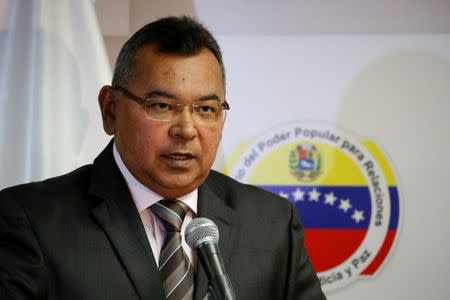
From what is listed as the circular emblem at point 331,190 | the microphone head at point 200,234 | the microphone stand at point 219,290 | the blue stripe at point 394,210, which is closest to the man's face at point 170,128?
the microphone head at point 200,234

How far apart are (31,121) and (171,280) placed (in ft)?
3.66

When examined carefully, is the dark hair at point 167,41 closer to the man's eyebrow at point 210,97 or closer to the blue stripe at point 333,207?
the man's eyebrow at point 210,97

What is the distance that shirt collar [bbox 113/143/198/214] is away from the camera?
188 cm

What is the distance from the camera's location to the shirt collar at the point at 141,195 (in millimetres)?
1884

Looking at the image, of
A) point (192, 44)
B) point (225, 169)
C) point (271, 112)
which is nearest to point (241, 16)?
point (271, 112)

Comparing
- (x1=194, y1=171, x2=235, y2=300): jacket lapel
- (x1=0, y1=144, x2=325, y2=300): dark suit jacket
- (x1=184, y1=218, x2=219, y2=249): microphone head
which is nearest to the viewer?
(x1=184, y1=218, x2=219, y2=249): microphone head

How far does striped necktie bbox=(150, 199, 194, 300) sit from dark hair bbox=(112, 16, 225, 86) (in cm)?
41

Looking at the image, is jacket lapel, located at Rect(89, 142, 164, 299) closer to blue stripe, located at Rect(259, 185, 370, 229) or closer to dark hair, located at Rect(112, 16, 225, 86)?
dark hair, located at Rect(112, 16, 225, 86)

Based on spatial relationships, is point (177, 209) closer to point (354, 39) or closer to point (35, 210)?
point (35, 210)

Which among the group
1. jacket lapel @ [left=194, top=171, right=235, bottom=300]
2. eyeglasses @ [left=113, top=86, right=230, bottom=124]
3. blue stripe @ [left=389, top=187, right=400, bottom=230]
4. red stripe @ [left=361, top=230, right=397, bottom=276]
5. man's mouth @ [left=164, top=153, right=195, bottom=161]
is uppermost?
eyeglasses @ [left=113, top=86, right=230, bottom=124]

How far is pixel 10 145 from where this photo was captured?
8.29 feet

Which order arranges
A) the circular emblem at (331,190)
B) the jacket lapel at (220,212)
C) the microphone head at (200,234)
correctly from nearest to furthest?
the microphone head at (200,234) < the jacket lapel at (220,212) < the circular emblem at (331,190)

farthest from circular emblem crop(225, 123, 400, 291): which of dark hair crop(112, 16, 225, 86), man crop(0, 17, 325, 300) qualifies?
dark hair crop(112, 16, 225, 86)

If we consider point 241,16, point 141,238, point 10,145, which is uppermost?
point 241,16
